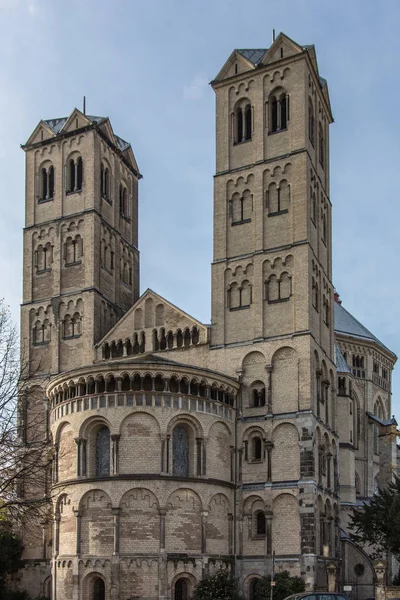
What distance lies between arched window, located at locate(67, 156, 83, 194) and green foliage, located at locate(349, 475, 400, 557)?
2885cm

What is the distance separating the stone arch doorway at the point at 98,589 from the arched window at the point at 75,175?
27.5 metres

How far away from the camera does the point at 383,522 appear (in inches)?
2046

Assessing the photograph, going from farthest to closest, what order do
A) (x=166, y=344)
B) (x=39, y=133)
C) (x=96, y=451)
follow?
1. (x=39, y=133)
2. (x=166, y=344)
3. (x=96, y=451)

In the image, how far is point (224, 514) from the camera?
165ft

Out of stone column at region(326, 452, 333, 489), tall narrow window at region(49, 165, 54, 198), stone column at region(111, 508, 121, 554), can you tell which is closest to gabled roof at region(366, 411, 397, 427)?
stone column at region(326, 452, 333, 489)

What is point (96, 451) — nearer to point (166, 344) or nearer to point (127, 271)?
point (166, 344)

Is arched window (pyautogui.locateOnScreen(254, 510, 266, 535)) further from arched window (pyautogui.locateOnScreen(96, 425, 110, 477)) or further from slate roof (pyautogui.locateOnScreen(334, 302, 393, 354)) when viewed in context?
slate roof (pyautogui.locateOnScreen(334, 302, 393, 354))

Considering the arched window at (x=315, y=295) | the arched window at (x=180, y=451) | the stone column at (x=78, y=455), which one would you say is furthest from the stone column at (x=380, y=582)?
the stone column at (x=78, y=455)

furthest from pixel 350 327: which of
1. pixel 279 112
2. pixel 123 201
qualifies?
pixel 279 112

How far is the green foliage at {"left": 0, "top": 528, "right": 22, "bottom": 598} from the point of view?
177 ft

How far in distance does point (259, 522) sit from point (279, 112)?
25224mm

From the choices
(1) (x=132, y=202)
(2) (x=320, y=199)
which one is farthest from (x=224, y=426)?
(1) (x=132, y=202)

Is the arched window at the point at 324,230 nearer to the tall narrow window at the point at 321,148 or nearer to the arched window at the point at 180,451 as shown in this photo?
the tall narrow window at the point at 321,148

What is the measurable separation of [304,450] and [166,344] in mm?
11368
